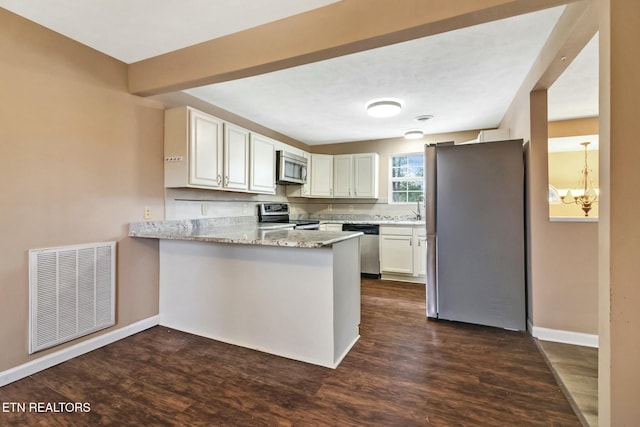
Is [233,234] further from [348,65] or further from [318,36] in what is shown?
[348,65]

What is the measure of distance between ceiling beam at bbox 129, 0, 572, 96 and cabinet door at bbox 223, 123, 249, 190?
863 mm

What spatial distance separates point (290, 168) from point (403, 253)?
2.11 metres

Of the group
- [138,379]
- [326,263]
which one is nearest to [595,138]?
[326,263]

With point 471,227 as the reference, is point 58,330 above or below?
below

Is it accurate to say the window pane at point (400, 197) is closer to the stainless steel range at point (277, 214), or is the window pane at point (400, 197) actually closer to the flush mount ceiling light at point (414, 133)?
the flush mount ceiling light at point (414, 133)

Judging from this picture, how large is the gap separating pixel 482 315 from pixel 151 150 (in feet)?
11.4

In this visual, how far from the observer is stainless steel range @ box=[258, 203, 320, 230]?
4.35 meters

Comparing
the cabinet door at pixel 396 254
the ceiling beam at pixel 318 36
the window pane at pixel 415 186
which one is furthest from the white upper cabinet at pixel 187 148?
the window pane at pixel 415 186

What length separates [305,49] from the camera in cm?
185

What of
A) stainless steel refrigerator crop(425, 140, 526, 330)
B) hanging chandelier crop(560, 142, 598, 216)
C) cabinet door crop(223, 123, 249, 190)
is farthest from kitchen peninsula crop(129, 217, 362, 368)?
hanging chandelier crop(560, 142, 598, 216)

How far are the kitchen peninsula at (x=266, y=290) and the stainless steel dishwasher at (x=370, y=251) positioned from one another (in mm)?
2113

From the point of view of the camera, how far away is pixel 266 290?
230 centimetres

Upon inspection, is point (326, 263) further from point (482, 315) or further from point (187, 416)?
point (482, 315)

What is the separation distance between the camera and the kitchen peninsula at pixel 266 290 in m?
2.10
